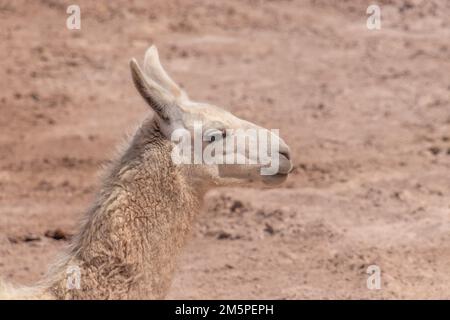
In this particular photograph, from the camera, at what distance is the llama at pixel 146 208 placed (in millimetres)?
6590

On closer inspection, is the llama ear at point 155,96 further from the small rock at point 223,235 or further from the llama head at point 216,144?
the small rock at point 223,235

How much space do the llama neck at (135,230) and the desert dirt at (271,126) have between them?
257cm

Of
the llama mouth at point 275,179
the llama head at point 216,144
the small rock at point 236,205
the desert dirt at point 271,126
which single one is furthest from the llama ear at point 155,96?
the small rock at point 236,205

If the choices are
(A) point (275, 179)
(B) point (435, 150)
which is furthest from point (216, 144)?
(B) point (435, 150)

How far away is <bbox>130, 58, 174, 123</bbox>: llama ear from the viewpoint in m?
6.67

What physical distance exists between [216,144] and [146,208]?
0.58 meters

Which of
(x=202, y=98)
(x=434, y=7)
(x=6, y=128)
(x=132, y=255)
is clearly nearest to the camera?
(x=132, y=255)

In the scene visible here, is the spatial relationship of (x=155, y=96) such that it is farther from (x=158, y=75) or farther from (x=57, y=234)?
(x=57, y=234)

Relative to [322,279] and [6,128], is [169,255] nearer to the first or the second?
[322,279]

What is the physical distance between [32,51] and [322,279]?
7.28 m

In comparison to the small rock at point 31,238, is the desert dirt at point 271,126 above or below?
above

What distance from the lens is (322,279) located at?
9.53 metres

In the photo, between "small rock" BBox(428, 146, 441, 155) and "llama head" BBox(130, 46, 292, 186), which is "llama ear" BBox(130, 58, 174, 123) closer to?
"llama head" BBox(130, 46, 292, 186)
